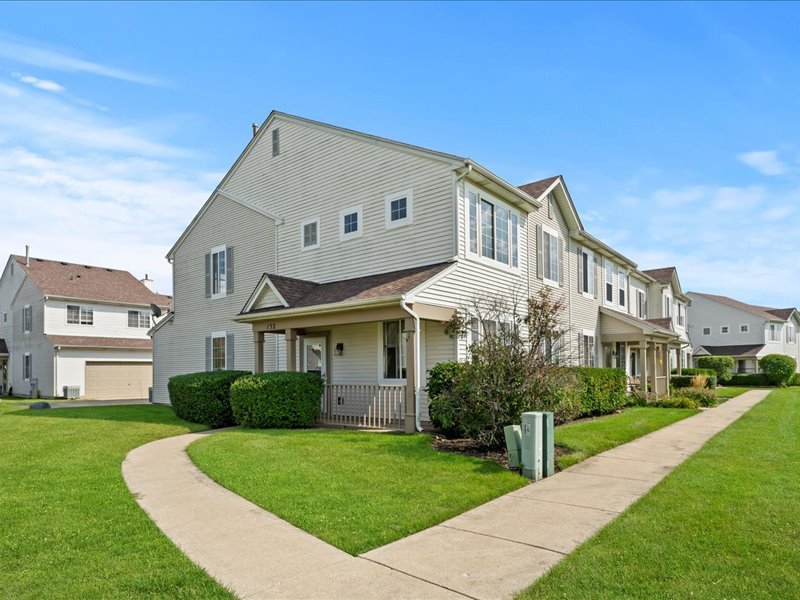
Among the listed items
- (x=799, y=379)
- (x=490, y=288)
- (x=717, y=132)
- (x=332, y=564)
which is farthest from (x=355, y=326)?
(x=799, y=379)

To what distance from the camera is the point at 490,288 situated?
49.3 feet

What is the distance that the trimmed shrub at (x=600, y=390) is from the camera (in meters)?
15.6

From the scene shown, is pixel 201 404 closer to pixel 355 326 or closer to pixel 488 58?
pixel 355 326

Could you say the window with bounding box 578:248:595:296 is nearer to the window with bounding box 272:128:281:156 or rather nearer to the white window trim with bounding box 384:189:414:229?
the white window trim with bounding box 384:189:414:229

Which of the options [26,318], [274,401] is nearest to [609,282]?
[274,401]

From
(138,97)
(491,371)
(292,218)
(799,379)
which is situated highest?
(138,97)

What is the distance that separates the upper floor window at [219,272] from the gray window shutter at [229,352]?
1667 mm

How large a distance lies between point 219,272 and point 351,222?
23.0ft

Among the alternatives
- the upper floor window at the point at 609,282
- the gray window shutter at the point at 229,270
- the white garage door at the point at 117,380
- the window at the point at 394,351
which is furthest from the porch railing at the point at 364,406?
the white garage door at the point at 117,380

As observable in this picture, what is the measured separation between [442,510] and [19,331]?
124 feet

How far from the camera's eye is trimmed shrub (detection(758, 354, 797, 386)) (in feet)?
136

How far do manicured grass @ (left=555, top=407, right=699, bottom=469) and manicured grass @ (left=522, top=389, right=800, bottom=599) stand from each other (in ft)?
6.25

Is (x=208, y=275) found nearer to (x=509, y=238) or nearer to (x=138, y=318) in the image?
(x=509, y=238)

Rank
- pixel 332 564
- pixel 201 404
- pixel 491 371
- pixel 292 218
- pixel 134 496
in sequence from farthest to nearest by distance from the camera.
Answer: pixel 292 218, pixel 201 404, pixel 491 371, pixel 134 496, pixel 332 564
